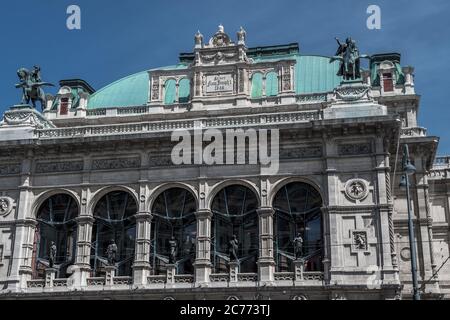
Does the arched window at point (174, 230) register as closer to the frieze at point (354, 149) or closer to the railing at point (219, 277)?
the railing at point (219, 277)

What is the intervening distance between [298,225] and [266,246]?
2370 millimetres

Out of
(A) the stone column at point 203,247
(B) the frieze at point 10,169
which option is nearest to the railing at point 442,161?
(A) the stone column at point 203,247

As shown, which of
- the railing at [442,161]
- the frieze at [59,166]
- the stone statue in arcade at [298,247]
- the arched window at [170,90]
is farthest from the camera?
the arched window at [170,90]

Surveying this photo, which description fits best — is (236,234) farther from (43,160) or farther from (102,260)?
(43,160)

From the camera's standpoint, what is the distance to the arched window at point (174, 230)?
133 ft

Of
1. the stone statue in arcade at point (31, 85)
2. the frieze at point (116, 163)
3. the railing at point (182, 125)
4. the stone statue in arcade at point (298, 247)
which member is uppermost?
the stone statue in arcade at point (31, 85)

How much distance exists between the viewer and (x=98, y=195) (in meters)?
41.9

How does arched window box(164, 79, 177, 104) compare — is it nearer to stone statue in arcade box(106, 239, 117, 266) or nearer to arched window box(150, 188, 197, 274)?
arched window box(150, 188, 197, 274)

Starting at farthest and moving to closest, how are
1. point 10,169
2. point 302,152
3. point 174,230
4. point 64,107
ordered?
point 64,107
point 10,169
point 174,230
point 302,152

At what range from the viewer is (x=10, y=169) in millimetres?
43688

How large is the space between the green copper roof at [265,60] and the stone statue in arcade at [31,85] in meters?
9.03

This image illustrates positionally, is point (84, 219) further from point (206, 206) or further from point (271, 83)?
point (271, 83)

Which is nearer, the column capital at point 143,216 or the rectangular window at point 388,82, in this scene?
the column capital at point 143,216

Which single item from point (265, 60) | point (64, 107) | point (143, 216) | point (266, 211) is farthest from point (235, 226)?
point (64, 107)
